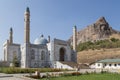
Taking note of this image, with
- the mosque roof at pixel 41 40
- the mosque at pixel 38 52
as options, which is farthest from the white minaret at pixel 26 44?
the mosque roof at pixel 41 40

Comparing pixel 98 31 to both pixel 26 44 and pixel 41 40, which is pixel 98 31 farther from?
pixel 26 44

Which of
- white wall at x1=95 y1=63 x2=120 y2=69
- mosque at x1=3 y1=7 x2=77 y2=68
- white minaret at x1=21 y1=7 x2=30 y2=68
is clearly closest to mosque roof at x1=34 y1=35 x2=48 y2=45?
mosque at x1=3 y1=7 x2=77 y2=68

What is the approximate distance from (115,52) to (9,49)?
140ft

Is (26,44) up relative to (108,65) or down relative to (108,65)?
up

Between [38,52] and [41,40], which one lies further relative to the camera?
[41,40]

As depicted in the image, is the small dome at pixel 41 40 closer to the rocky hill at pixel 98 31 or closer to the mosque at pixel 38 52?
the mosque at pixel 38 52

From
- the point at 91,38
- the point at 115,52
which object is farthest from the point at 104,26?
the point at 115,52

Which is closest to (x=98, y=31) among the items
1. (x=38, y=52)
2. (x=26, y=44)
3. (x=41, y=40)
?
(x=41, y=40)

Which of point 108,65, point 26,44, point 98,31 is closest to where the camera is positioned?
point 26,44

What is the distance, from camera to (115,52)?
76.1 m

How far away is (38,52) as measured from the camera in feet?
148

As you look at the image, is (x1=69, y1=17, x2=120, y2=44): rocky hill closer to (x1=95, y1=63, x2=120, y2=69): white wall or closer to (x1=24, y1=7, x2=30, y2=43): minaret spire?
(x1=95, y1=63, x2=120, y2=69): white wall

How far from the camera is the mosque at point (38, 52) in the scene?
139 ft

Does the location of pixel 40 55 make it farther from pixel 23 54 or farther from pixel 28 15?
pixel 28 15
